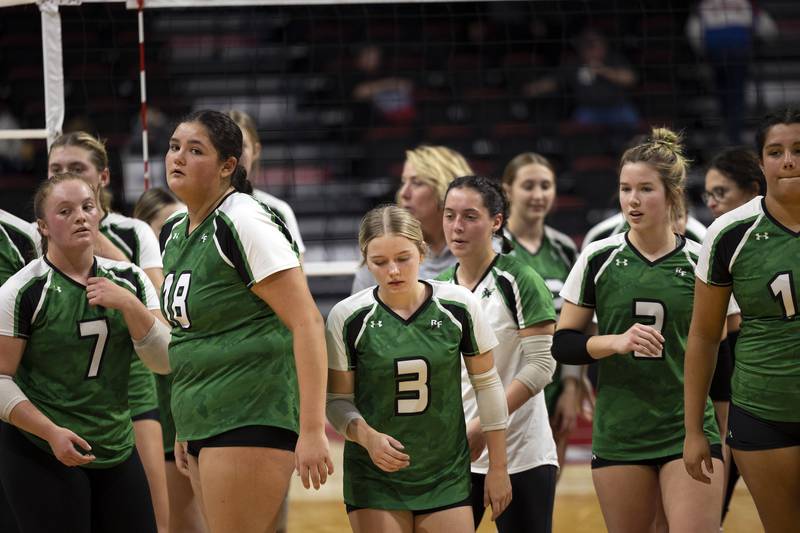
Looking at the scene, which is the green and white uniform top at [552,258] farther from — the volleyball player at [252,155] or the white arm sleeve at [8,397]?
the white arm sleeve at [8,397]

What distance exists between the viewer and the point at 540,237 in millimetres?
5973

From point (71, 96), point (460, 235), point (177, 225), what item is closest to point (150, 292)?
point (177, 225)

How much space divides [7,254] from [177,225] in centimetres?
149

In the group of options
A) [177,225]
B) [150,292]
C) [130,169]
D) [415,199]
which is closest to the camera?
[177,225]

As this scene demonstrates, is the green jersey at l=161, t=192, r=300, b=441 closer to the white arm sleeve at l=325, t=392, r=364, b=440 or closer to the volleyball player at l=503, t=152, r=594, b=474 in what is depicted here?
the white arm sleeve at l=325, t=392, r=364, b=440

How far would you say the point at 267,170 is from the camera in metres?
11.3

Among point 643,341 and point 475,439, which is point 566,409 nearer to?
point 475,439

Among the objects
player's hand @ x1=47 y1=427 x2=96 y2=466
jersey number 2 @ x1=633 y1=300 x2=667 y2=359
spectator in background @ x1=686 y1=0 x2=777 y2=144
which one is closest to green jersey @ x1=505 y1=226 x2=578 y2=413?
jersey number 2 @ x1=633 y1=300 x2=667 y2=359

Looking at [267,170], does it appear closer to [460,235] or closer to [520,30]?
[520,30]

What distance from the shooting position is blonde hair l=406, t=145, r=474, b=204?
210 inches

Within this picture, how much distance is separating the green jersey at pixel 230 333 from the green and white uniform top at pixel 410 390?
407 mm

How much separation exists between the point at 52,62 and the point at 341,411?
309 cm

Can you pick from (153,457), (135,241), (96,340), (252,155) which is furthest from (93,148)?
(153,457)

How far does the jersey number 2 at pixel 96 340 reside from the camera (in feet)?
13.4
